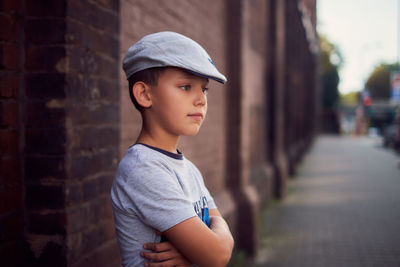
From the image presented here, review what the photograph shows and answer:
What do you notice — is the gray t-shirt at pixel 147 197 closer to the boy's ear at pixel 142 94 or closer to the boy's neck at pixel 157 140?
the boy's neck at pixel 157 140

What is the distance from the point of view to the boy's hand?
4.55 feet

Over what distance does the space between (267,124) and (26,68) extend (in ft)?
25.2

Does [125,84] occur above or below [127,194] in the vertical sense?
above

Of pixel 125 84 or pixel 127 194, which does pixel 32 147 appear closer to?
pixel 127 194

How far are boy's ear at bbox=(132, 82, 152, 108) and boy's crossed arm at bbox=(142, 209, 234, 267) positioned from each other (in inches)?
17.6

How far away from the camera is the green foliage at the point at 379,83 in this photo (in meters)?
65.9

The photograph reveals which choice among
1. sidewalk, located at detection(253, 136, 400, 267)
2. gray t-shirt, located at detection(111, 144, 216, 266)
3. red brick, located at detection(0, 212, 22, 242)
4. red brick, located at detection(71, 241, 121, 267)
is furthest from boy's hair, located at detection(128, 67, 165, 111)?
sidewalk, located at detection(253, 136, 400, 267)

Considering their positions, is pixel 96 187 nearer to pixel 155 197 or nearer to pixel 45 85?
pixel 45 85

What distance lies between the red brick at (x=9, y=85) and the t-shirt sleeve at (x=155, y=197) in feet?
2.44

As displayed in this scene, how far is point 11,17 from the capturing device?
1.77 metres

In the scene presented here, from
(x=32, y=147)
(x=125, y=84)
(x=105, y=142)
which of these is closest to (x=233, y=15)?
(x=125, y=84)

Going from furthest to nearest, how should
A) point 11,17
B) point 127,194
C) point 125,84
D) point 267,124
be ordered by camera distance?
1. point 267,124
2. point 125,84
3. point 11,17
4. point 127,194

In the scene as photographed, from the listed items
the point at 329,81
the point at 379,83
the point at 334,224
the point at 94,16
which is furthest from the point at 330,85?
the point at 94,16

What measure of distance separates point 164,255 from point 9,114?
0.94 m
